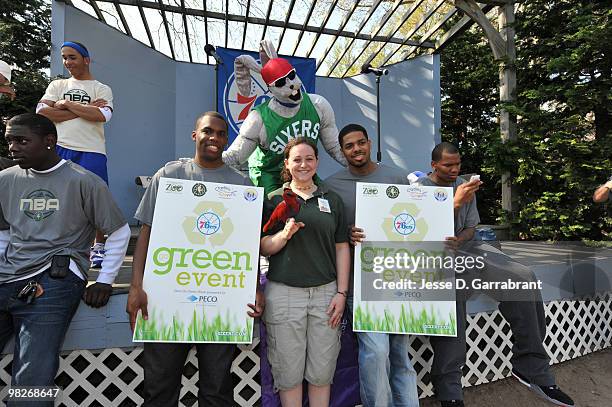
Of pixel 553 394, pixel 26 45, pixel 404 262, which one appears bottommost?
pixel 553 394

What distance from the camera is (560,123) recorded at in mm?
5199

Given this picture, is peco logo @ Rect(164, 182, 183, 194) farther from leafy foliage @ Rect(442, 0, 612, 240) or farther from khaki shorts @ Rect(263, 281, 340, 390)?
leafy foliage @ Rect(442, 0, 612, 240)

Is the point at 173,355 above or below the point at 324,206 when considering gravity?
below

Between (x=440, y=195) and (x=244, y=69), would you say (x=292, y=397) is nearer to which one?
(x=440, y=195)

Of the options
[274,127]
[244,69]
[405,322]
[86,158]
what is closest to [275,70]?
[274,127]

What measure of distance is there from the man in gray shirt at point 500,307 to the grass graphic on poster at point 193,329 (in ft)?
3.66

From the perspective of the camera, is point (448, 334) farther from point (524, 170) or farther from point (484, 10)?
point (484, 10)

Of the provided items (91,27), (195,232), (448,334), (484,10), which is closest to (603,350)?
(448,334)

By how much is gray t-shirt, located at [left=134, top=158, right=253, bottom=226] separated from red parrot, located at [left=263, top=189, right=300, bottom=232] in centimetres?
28

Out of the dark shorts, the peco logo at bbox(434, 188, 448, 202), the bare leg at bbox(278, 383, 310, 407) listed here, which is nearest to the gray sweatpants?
the peco logo at bbox(434, 188, 448, 202)

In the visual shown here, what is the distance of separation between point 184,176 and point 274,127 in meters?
0.68

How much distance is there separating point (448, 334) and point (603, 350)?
92.8 inches

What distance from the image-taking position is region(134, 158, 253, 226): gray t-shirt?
1644 mm

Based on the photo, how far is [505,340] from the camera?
2.59 m
